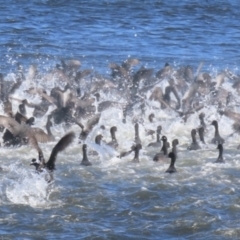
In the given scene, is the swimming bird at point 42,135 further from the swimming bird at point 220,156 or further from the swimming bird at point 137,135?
the swimming bird at point 220,156

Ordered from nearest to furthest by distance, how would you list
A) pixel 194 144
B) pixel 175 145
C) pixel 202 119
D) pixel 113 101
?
pixel 175 145
pixel 194 144
pixel 202 119
pixel 113 101

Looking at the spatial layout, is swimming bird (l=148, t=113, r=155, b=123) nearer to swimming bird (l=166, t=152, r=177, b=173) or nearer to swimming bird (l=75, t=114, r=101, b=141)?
swimming bird (l=75, t=114, r=101, b=141)

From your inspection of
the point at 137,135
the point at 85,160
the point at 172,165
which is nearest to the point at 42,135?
the point at 85,160

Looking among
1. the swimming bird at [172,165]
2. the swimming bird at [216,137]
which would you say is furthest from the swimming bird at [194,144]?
the swimming bird at [172,165]

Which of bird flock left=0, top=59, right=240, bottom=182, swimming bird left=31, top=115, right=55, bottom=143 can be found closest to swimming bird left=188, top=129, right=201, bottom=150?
bird flock left=0, top=59, right=240, bottom=182

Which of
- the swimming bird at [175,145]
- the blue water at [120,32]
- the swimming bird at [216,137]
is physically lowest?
the blue water at [120,32]

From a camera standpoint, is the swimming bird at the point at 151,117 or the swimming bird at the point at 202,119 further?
the swimming bird at the point at 151,117

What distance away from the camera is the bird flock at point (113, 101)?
17344mm

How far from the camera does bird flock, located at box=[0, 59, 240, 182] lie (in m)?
17.3

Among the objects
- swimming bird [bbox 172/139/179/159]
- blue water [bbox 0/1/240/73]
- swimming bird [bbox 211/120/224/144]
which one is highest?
swimming bird [bbox 172/139/179/159]

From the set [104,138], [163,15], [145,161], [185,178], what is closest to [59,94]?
[104,138]

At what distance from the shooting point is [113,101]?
20.6 metres

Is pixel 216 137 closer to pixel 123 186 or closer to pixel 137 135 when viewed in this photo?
pixel 137 135

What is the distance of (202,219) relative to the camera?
533 inches
